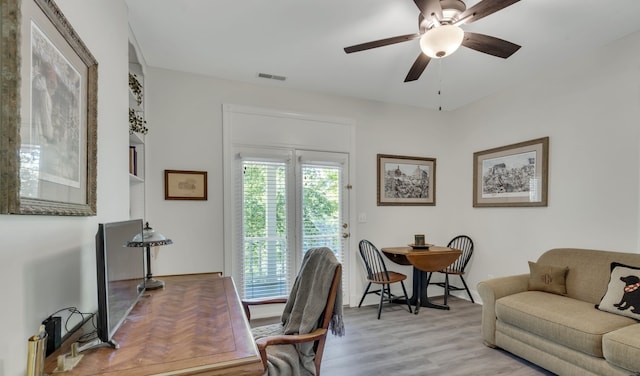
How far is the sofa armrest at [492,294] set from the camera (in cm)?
267

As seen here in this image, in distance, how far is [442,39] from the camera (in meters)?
1.84

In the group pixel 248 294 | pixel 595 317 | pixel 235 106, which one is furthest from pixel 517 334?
pixel 235 106

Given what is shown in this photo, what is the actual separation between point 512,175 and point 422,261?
1431mm

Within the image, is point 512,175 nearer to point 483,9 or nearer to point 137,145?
point 483,9

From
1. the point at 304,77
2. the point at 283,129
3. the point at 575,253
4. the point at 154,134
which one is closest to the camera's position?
the point at 575,253

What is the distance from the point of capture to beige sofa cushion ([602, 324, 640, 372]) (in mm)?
1764

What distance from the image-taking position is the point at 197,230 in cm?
317

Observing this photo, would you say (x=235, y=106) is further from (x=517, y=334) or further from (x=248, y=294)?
(x=517, y=334)

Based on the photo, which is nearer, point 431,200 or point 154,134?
point 154,134

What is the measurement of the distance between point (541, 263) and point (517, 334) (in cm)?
82

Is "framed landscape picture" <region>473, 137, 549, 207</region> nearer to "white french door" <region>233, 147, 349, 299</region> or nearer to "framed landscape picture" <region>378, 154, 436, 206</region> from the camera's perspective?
"framed landscape picture" <region>378, 154, 436, 206</region>

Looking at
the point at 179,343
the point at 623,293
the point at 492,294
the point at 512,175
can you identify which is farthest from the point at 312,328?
the point at 512,175

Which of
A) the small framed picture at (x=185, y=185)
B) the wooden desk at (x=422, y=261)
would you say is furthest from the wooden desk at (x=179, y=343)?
the wooden desk at (x=422, y=261)

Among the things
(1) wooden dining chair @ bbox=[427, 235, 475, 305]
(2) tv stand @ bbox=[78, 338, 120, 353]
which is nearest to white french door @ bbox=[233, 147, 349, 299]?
(1) wooden dining chair @ bbox=[427, 235, 475, 305]
